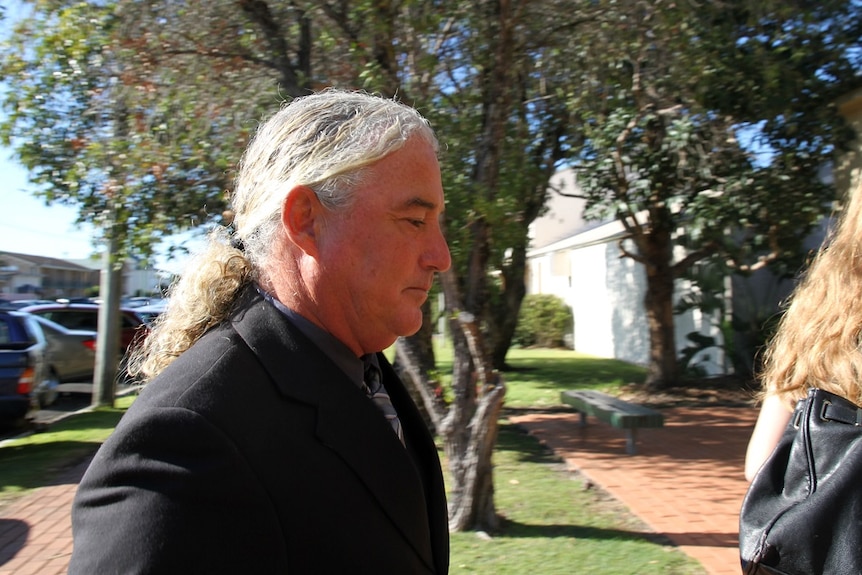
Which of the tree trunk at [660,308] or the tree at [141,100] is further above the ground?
the tree at [141,100]

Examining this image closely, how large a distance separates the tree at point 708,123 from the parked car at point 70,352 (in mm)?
9835

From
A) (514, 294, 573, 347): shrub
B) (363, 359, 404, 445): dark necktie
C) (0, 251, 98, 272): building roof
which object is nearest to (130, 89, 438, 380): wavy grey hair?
(363, 359, 404, 445): dark necktie

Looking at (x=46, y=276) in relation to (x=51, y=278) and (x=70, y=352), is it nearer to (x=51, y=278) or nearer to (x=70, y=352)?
(x=51, y=278)

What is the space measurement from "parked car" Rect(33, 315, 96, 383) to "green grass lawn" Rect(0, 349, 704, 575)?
313 cm

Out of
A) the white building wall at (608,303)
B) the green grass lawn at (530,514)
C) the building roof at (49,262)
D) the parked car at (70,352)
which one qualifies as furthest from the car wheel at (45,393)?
the building roof at (49,262)

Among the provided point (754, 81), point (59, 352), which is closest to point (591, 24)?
point (754, 81)

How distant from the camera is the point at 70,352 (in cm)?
1474

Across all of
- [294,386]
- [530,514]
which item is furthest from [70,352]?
[294,386]

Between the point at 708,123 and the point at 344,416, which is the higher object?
the point at 708,123

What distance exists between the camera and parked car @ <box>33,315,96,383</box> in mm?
14453

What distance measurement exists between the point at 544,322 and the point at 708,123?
14.1 m

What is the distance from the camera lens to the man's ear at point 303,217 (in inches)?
58.8

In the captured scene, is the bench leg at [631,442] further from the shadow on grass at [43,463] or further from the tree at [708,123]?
the shadow on grass at [43,463]

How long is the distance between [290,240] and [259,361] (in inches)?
10.3
